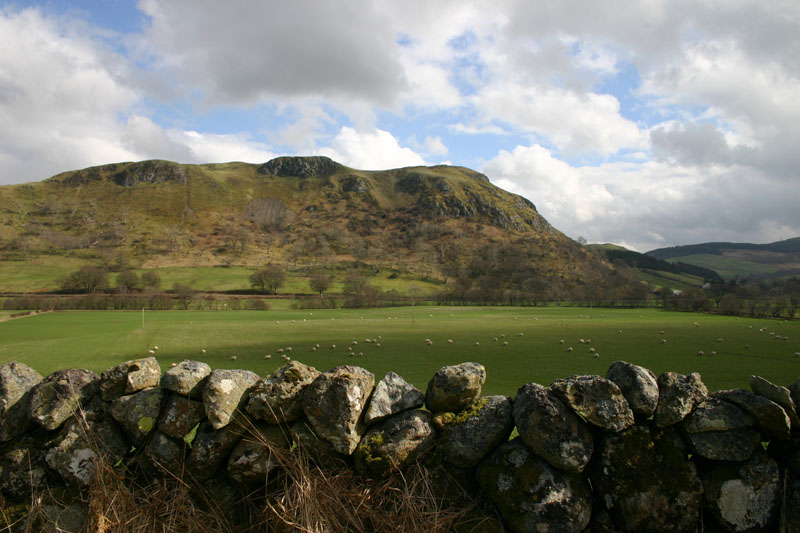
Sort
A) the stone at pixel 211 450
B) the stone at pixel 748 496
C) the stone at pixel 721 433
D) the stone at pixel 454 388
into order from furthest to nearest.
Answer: the stone at pixel 454 388, the stone at pixel 211 450, the stone at pixel 721 433, the stone at pixel 748 496

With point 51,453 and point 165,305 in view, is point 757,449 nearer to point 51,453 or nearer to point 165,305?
point 51,453

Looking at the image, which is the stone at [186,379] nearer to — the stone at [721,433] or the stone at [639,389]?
the stone at [639,389]

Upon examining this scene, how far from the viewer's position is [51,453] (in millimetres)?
4090

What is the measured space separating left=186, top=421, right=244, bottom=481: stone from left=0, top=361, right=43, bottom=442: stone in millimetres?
1853

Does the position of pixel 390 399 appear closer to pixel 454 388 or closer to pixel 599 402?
pixel 454 388

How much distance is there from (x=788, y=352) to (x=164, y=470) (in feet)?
87.7

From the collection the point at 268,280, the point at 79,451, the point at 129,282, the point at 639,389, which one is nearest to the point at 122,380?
the point at 79,451

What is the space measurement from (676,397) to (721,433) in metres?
0.47

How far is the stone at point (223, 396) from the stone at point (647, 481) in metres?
3.60

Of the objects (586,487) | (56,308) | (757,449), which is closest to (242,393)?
(586,487)

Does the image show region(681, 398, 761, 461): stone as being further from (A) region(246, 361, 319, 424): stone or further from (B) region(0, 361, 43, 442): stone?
(B) region(0, 361, 43, 442): stone

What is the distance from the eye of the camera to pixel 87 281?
9175 cm

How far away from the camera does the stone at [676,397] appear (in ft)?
12.2

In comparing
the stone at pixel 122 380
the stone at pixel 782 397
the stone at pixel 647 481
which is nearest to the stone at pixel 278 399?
the stone at pixel 122 380
